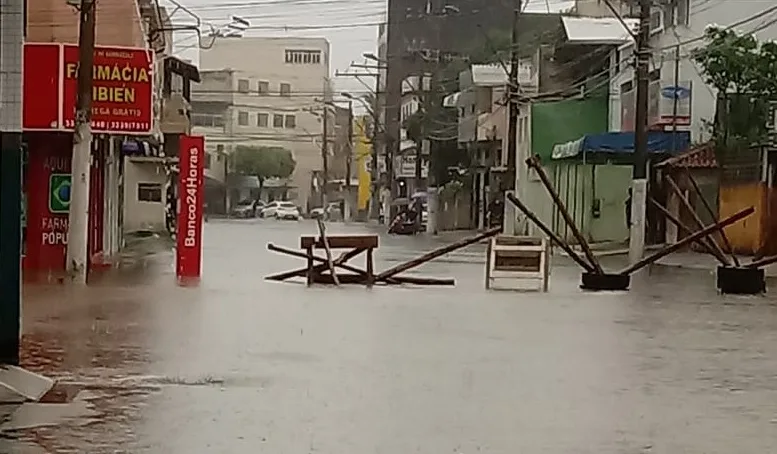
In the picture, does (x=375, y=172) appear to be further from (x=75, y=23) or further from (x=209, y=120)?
(x=75, y=23)

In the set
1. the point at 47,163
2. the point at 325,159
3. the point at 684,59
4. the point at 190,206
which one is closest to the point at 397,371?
the point at 190,206

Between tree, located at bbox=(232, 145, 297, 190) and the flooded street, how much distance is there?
9288 centimetres

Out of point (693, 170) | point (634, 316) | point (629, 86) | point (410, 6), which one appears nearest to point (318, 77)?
point (410, 6)

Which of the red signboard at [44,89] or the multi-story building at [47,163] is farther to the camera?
the multi-story building at [47,163]

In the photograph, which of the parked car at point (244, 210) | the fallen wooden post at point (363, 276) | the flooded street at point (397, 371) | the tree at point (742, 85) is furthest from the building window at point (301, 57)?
the flooded street at point (397, 371)

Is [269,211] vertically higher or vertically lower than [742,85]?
lower

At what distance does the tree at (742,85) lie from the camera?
4169 centimetres

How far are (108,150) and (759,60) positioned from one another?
17.2 meters

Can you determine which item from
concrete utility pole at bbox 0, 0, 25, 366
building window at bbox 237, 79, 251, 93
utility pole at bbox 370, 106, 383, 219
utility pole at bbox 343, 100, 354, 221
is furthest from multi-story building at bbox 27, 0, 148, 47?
building window at bbox 237, 79, 251, 93

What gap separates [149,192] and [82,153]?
30227 mm

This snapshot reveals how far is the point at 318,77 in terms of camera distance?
454ft

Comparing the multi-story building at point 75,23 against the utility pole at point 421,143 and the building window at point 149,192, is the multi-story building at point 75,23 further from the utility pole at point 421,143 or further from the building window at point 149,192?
the utility pole at point 421,143

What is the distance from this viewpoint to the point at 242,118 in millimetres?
128500

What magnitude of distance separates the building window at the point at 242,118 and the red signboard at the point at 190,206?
98.7 metres
